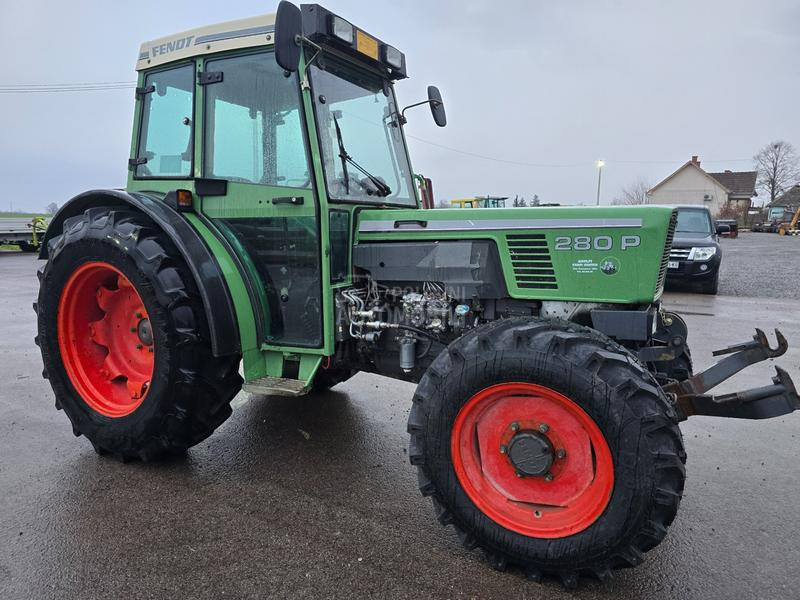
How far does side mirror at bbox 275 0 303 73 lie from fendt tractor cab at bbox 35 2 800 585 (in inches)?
0.4

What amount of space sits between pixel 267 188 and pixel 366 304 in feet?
2.87

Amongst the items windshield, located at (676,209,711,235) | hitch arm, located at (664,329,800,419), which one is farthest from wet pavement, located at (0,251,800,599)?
windshield, located at (676,209,711,235)

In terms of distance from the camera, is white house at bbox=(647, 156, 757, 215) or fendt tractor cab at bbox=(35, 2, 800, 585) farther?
white house at bbox=(647, 156, 757, 215)

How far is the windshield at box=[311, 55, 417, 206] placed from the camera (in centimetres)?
304

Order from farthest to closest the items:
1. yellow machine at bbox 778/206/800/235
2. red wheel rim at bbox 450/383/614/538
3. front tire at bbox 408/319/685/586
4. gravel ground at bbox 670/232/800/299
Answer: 1. yellow machine at bbox 778/206/800/235
2. gravel ground at bbox 670/232/800/299
3. red wheel rim at bbox 450/383/614/538
4. front tire at bbox 408/319/685/586

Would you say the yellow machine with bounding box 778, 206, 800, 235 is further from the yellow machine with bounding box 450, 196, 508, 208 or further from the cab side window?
the cab side window

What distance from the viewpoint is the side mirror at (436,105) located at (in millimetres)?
3805

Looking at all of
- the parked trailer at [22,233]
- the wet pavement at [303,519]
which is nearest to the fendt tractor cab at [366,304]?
the wet pavement at [303,519]

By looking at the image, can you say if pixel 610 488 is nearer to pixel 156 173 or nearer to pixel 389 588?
pixel 389 588

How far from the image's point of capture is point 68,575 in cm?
228

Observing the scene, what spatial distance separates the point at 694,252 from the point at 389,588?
10167mm

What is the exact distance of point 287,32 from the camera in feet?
8.16

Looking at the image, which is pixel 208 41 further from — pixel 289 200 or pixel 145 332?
pixel 145 332

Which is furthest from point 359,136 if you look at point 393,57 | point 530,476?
point 530,476
